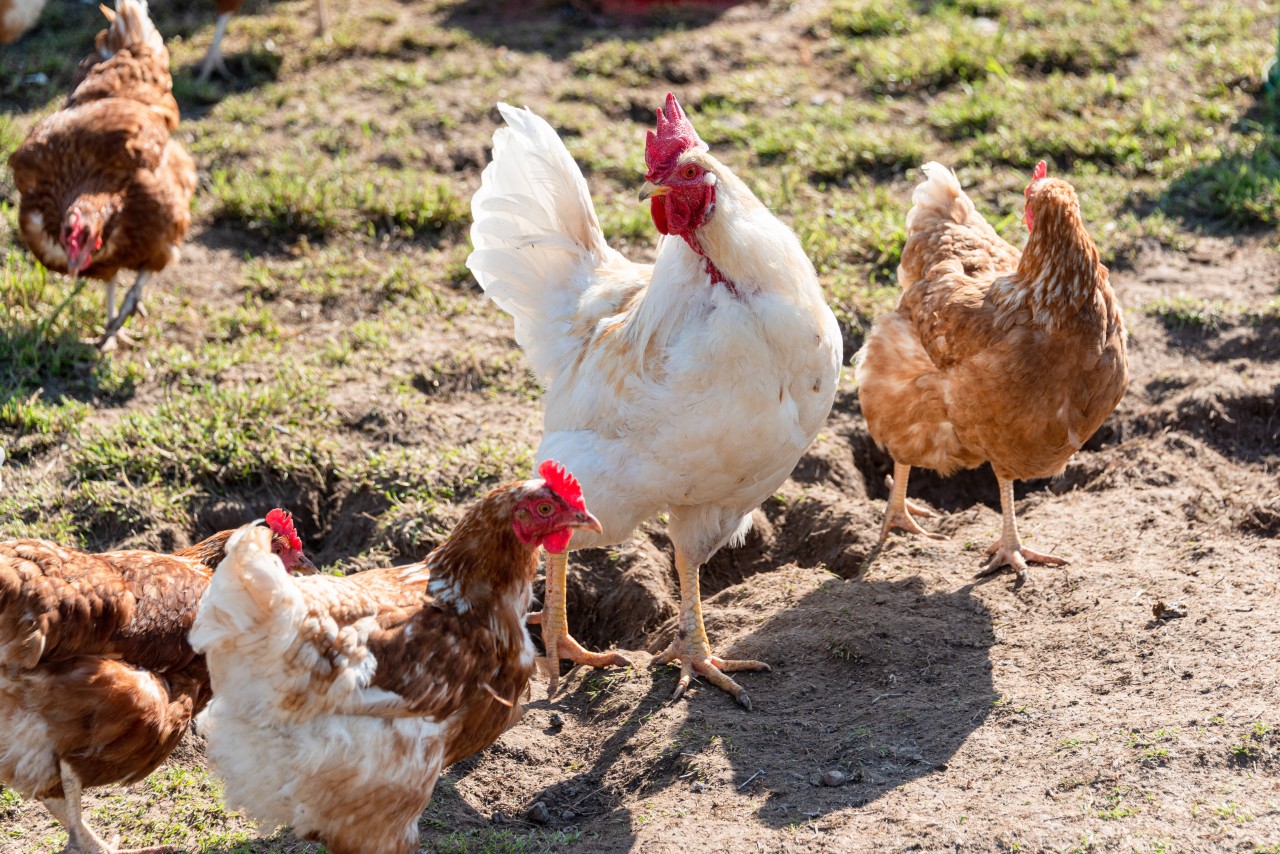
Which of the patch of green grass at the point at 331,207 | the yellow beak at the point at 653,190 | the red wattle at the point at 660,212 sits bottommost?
the patch of green grass at the point at 331,207

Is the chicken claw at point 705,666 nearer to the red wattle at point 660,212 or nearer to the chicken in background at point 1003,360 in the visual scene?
the chicken in background at point 1003,360

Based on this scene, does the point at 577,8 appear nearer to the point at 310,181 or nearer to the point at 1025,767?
the point at 310,181

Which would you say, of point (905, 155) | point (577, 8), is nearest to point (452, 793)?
point (905, 155)

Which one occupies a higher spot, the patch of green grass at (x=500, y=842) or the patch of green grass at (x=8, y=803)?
the patch of green grass at (x=8, y=803)

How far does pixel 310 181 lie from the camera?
803cm

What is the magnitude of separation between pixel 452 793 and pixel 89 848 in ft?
3.95

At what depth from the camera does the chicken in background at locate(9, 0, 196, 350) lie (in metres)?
6.66

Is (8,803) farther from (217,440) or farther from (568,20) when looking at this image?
(568,20)

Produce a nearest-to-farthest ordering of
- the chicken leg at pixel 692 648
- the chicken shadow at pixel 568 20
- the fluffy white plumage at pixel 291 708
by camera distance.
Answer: the fluffy white plumage at pixel 291 708
the chicken leg at pixel 692 648
the chicken shadow at pixel 568 20

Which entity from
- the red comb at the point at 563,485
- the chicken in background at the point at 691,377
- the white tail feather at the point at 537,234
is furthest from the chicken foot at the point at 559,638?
the red comb at the point at 563,485

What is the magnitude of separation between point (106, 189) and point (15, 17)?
13.2 ft

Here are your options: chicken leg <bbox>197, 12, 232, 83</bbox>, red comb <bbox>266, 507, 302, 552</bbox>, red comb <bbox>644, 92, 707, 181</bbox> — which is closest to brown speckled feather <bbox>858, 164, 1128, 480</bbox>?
red comb <bbox>644, 92, 707, 181</bbox>

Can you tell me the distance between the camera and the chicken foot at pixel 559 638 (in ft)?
16.0

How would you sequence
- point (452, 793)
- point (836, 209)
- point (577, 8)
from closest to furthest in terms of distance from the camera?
point (452, 793)
point (836, 209)
point (577, 8)
